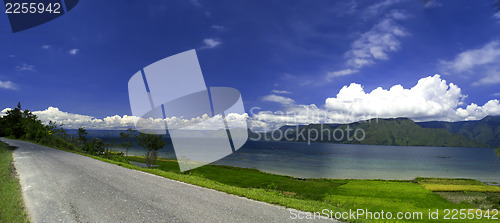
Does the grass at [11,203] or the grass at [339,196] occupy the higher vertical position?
the grass at [11,203]

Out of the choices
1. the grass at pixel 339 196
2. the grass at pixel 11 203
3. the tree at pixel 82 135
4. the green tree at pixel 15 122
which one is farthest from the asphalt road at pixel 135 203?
the green tree at pixel 15 122

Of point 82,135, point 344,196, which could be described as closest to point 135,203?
point 344,196

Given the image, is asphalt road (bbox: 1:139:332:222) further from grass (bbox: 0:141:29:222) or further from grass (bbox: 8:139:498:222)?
grass (bbox: 8:139:498:222)

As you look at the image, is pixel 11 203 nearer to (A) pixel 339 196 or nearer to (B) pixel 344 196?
(A) pixel 339 196

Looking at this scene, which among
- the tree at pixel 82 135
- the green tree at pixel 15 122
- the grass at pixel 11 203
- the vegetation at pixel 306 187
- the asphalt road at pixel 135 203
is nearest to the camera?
the grass at pixel 11 203

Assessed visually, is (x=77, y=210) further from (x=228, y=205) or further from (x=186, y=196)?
→ (x=228, y=205)

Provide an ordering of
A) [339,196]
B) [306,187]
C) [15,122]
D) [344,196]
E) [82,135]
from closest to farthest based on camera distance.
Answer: [339,196] < [344,196] < [306,187] < [82,135] < [15,122]

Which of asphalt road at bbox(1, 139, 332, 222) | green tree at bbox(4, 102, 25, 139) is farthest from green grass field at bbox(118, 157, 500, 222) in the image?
green tree at bbox(4, 102, 25, 139)

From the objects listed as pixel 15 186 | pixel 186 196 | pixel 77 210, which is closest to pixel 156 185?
pixel 186 196

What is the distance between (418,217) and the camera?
68.0ft

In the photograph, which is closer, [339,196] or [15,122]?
[339,196]

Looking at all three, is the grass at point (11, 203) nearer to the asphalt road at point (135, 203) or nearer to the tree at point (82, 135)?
the asphalt road at point (135, 203)

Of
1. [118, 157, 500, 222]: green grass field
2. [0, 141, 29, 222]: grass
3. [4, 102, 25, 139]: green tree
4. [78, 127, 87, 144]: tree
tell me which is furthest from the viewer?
[4, 102, 25, 139]: green tree

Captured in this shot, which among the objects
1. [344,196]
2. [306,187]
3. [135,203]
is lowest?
[306,187]
